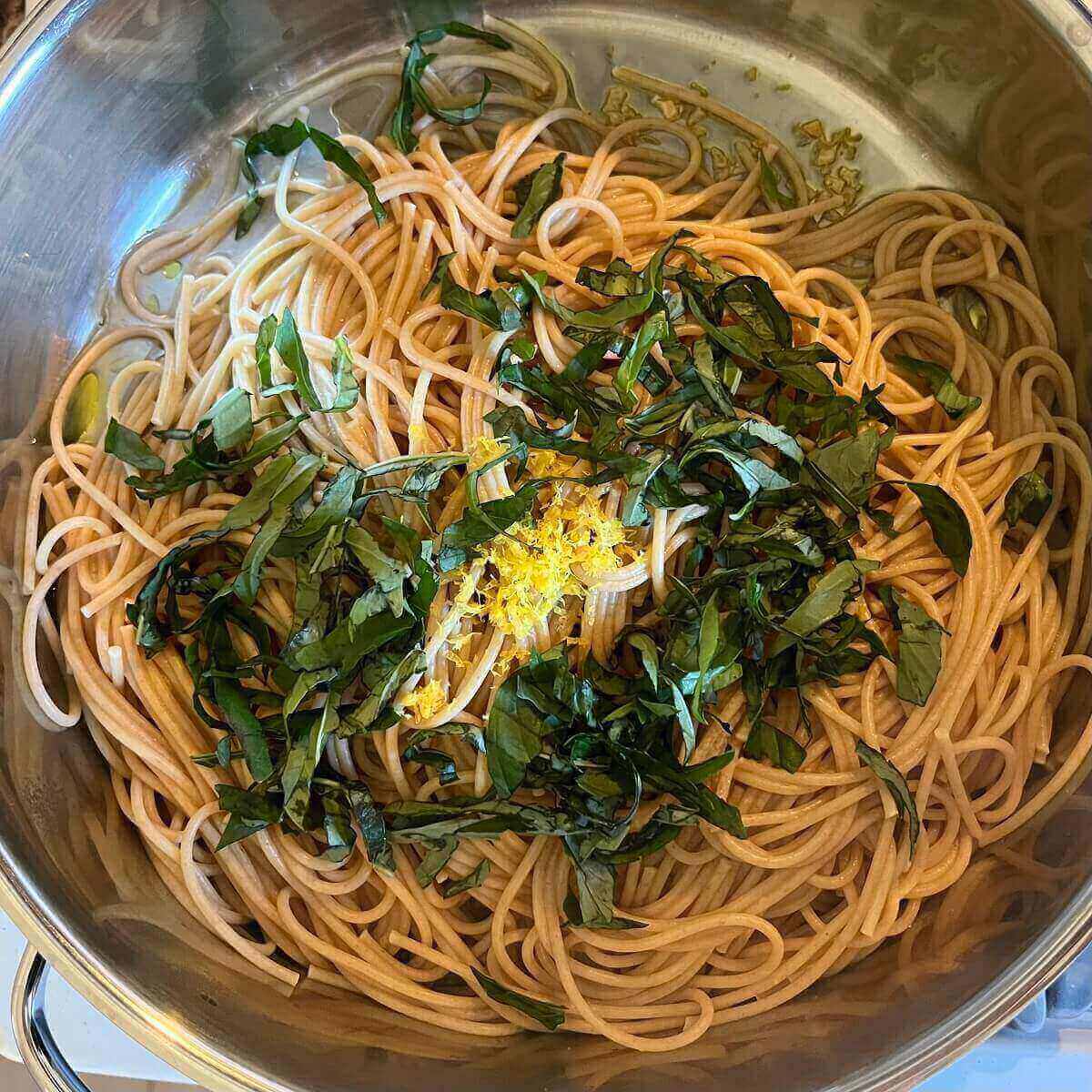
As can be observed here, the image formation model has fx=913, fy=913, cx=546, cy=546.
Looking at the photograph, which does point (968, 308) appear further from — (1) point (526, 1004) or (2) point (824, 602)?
(1) point (526, 1004)

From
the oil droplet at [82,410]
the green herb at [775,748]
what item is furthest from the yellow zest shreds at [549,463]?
the oil droplet at [82,410]

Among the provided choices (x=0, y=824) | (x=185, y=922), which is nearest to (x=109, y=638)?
(x=0, y=824)

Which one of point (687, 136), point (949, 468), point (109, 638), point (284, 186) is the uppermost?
point (687, 136)

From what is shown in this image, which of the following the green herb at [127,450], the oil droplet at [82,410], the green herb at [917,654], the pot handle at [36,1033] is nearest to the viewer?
the pot handle at [36,1033]

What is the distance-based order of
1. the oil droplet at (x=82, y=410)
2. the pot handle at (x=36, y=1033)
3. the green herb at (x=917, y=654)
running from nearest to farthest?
1. the pot handle at (x=36, y=1033)
2. the green herb at (x=917, y=654)
3. the oil droplet at (x=82, y=410)

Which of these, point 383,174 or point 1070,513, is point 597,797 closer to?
point 1070,513

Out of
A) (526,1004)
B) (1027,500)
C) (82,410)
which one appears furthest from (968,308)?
(82,410)

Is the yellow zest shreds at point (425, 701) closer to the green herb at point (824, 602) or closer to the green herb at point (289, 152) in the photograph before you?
the green herb at point (824, 602)

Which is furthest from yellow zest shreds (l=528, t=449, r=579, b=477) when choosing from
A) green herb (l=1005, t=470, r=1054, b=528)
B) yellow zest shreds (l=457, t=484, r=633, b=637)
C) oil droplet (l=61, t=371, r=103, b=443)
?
oil droplet (l=61, t=371, r=103, b=443)
